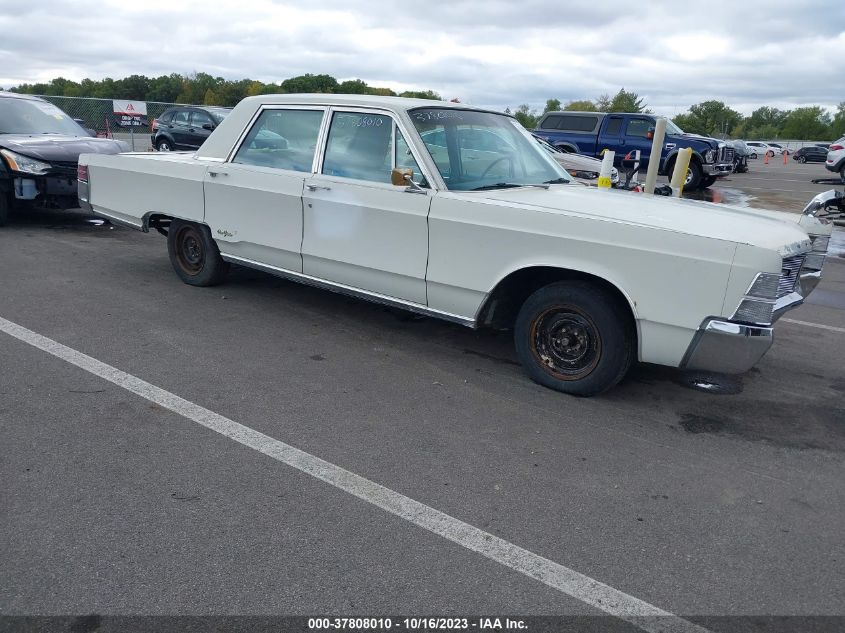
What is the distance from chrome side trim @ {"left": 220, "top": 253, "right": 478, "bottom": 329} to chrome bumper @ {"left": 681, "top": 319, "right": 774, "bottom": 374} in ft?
4.54

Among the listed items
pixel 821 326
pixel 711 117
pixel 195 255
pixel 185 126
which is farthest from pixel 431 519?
pixel 711 117

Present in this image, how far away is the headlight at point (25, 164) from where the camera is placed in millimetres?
8688

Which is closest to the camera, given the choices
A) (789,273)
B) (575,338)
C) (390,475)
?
(390,475)

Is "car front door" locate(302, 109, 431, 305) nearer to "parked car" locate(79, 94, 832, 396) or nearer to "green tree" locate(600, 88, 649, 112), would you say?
"parked car" locate(79, 94, 832, 396)

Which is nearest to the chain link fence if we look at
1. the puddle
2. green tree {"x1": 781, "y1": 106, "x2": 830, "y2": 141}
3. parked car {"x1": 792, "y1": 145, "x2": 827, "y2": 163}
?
the puddle

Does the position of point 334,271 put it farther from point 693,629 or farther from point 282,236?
point 693,629

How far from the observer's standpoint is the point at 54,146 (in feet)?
29.7

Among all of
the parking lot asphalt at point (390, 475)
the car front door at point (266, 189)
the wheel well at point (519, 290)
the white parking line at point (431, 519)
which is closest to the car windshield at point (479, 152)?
the wheel well at point (519, 290)

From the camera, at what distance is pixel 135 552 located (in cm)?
276

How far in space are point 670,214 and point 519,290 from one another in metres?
1.05

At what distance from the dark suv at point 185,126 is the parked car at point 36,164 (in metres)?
11.2

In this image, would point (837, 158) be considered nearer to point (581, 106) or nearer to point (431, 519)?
point (431, 519)

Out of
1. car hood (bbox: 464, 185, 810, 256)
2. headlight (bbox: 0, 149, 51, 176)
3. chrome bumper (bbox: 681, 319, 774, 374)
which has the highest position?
car hood (bbox: 464, 185, 810, 256)

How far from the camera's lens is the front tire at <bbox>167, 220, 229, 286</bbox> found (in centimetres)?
634
